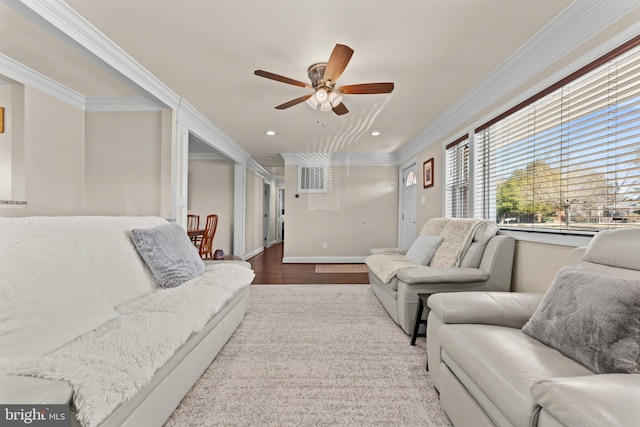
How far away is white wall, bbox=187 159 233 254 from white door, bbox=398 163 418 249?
149 inches

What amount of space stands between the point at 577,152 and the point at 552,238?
600mm

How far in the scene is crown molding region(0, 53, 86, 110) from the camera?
248 cm

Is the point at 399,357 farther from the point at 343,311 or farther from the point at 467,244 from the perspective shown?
the point at 467,244

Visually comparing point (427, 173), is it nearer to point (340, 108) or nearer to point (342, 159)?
point (342, 159)

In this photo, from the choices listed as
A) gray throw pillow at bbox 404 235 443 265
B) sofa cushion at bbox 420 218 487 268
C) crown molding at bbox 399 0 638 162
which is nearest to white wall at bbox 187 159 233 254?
gray throw pillow at bbox 404 235 443 265

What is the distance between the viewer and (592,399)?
2.21ft

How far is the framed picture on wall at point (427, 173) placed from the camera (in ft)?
13.8

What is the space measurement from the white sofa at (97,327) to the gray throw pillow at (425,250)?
1954 millimetres

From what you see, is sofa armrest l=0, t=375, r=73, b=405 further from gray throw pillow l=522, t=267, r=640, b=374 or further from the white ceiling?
the white ceiling

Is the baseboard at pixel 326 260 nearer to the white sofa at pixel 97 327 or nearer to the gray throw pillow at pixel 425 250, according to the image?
the gray throw pillow at pixel 425 250

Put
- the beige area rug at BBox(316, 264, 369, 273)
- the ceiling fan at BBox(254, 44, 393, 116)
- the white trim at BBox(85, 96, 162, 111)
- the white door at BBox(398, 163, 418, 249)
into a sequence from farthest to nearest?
the white door at BBox(398, 163, 418, 249), the beige area rug at BBox(316, 264, 369, 273), the white trim at BBox(85, 96, 162, 111), the ceiling fan at BBox(254, 44, 393, 116)

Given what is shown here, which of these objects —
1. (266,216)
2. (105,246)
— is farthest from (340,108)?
(266,216)

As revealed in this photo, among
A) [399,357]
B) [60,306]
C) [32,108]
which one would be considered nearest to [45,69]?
[32,108]

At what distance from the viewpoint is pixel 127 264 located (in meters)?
1.82
